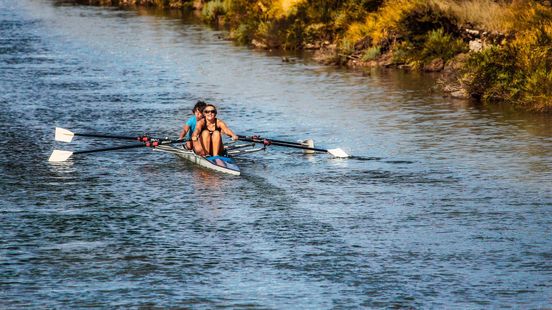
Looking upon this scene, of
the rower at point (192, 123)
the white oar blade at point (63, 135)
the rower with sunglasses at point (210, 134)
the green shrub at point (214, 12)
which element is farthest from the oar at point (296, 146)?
the green shrub at point (214, 12)

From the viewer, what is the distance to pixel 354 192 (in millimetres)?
21047

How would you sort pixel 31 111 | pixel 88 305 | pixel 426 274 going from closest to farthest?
pixel 88 305 < pixel 426 274 < pixel 31 111

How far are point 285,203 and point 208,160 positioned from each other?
3.48 m

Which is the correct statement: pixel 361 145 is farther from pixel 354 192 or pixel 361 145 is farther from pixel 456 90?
pixel 456 90

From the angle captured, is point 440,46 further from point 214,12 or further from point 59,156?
point 214,12

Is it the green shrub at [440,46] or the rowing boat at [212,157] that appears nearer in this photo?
the rowing boat at [212,157]

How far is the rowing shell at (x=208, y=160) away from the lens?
75.3 ft

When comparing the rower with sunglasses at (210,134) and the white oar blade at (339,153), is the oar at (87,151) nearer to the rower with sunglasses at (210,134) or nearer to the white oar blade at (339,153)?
the rower with sunglasses at (210,134)

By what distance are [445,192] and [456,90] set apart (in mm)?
11960

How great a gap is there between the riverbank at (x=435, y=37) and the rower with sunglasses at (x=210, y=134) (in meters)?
9.22

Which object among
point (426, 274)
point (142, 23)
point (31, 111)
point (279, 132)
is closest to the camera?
point (426, 274)

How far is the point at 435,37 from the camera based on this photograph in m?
36.1

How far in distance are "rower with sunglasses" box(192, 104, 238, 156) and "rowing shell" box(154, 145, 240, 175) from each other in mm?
163

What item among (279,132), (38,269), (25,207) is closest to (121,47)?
(279,132)
